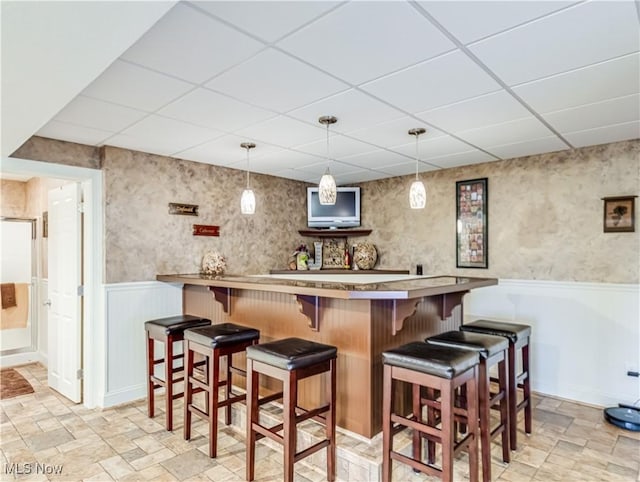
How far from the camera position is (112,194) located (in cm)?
355

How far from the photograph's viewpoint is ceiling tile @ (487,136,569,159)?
346 cm

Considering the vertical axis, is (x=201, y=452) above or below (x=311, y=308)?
below

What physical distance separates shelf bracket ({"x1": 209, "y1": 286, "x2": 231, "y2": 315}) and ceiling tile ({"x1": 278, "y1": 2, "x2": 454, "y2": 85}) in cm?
218

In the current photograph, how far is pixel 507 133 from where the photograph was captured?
322 centimetres

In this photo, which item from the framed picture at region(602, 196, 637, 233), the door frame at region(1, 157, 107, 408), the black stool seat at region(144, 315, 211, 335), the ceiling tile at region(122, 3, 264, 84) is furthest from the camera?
the door frame at region(1, 157, 107, 408)

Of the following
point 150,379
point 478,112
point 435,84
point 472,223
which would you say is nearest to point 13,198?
point 150,379

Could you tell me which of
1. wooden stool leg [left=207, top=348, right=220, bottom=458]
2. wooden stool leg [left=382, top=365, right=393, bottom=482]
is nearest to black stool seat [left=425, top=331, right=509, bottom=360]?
wooden stool leg [left=382, top=365, right=393, bottom=482]

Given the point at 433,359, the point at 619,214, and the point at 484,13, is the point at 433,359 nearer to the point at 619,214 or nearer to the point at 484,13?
the point at 484,13

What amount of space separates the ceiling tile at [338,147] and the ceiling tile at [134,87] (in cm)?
137

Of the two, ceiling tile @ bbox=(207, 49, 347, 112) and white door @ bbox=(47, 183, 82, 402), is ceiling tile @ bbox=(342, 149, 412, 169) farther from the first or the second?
white door @ bbox=(47, 183, 82, 402)

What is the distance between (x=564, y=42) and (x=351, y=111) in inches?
50.2

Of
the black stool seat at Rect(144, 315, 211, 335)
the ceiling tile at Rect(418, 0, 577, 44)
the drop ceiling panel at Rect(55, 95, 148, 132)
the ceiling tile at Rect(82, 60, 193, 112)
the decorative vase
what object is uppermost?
the ceiling tile at Rect(418, 0, 577, 44)

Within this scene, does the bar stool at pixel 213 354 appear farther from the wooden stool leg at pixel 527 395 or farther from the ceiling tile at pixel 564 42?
the ceiling tile at pixel 564 42

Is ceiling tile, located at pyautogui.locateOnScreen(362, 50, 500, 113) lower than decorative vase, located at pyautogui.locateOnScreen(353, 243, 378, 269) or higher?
higher
